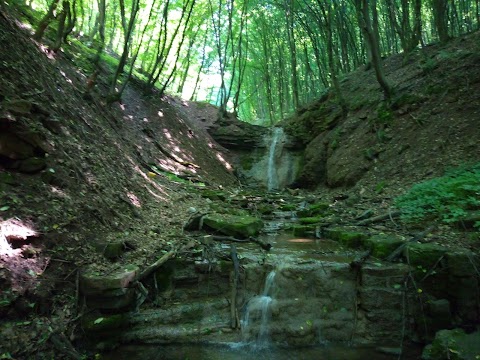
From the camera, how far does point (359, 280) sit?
4.66 metres

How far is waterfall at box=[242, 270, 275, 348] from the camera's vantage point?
430cm

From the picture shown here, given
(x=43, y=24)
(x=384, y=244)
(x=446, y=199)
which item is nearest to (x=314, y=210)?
(x=446, y=199)

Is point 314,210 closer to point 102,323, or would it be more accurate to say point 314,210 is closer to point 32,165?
point 102,323

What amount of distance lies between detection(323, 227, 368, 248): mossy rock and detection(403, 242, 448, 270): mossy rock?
97 centimetres

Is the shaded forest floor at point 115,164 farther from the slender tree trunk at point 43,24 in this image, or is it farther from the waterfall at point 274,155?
the waterfall at point 274,155

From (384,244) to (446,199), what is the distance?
5.68 feet

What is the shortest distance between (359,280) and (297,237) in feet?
7.20

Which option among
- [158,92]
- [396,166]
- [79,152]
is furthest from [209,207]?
[158,92]

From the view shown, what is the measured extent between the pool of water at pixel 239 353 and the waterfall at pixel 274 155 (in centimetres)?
1018

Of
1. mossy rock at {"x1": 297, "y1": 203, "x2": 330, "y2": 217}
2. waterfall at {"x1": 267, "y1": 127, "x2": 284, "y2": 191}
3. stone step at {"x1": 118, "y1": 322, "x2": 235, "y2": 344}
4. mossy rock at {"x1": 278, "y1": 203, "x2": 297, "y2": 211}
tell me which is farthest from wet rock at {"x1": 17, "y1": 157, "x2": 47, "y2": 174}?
waterfall at {"x1": 267, "y1": 127, "x2": 284, "y2": 191}

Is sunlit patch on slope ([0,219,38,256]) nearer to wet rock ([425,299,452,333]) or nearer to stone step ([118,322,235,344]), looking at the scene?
stone step ([118,322,235,344])

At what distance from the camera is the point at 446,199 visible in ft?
18.6

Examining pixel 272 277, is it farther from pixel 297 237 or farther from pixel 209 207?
pixel 209 207

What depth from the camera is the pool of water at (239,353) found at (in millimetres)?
3875
